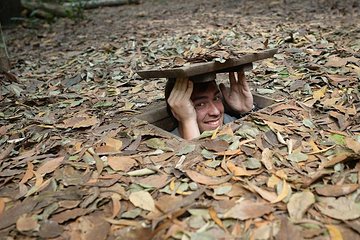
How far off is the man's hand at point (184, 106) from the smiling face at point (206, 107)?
90mm

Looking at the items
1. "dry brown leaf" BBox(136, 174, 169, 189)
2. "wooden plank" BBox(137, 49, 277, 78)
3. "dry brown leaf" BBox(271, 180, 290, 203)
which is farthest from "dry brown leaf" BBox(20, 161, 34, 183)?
"dry brown leaf" BBox(271, 180, 290, 203)

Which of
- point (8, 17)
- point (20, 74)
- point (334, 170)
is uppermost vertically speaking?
point (8, 17)

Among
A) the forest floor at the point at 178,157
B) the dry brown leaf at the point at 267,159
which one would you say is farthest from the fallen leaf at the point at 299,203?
the dry brown leaf at the point at 267,159

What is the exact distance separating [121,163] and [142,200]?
1.29 feet

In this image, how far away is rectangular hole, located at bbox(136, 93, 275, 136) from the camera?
2979 mm

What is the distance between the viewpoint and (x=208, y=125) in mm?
2812

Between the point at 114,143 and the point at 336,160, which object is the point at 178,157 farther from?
the point at 336,160

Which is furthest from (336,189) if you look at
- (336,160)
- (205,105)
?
(205,105)

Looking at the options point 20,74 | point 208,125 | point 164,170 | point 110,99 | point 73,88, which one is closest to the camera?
point 164,170

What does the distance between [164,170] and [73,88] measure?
75.7 inches

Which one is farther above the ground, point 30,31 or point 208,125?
point 30,31

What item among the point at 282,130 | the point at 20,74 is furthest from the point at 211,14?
the point at 282,130

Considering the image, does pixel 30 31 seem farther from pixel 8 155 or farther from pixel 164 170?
pixel 164 170

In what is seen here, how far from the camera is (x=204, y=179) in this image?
1974 mm
